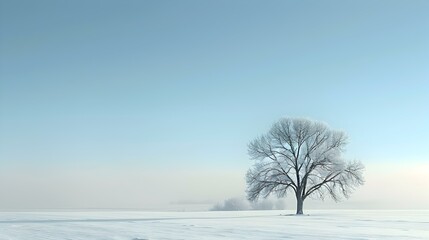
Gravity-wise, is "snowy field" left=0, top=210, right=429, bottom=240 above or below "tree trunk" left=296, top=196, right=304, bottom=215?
below

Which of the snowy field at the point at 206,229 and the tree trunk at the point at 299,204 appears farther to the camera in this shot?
the tree trunk at the point at 299,204

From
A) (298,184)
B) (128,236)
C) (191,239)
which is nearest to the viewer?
(191,239)

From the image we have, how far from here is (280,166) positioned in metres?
46.4

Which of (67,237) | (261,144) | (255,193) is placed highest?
(261,144)

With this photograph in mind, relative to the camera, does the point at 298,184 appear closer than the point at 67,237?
No

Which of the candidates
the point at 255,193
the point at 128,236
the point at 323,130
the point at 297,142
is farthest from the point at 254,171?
the point at 128,236

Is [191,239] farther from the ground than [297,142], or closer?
closer

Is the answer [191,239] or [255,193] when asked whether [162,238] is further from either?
[255,193]

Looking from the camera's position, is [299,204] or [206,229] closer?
[206,229]

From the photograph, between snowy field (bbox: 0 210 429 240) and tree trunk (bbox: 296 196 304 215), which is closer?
snowy field (bbox: 0 210 429 240)

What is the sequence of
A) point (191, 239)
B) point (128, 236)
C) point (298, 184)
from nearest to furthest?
point (191, 239)
point (128, 236)
point (298, 184)

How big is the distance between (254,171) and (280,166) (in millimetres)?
2720

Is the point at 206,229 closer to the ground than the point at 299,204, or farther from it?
closer to the ground

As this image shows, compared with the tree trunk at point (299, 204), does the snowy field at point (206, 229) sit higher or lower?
lower
